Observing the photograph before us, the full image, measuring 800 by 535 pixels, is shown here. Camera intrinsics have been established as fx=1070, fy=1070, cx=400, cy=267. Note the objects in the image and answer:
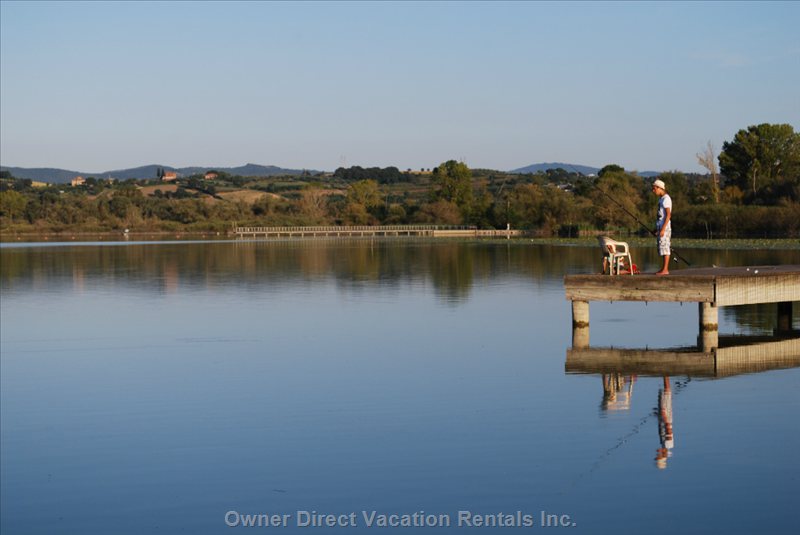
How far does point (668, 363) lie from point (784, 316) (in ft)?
20.0

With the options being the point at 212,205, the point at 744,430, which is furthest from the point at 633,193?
the point at 744,430

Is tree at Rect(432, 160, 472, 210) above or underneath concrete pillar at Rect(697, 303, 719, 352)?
above

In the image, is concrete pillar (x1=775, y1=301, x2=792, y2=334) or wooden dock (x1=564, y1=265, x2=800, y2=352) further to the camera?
concrete pillar (x1=775, y1=301, x2=792, y2=334)

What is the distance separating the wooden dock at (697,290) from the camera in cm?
2025

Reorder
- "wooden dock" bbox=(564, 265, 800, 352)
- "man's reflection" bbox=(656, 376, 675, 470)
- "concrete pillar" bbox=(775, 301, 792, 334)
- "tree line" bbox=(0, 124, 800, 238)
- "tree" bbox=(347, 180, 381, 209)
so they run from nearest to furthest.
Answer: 1. "man's reflection" bbox=(656, 376, 675, 470)
2. "wooden dock" bbox=(564, 265, 800, 352)
3. "concrete pillar" bbox=(775, 301, 792, 334)
4. "tree line" bbox=(0, 124, 800, 238)
5. "tree" bbox=(347, 180, 381, 209)

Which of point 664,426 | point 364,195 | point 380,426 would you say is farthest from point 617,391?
point 364,195

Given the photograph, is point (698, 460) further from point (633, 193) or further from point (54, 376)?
point (633, 193)

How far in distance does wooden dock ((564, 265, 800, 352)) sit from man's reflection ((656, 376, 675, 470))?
135 inches

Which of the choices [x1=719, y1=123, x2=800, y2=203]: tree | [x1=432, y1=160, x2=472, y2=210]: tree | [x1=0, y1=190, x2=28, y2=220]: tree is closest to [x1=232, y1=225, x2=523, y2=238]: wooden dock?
[x1=432, y1=160, x2=472, y2=210]: tree

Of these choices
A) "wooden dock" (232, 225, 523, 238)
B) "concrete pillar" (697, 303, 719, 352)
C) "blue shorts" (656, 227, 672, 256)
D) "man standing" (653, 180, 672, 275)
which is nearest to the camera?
"man standing" (653, 180, 672, 275)

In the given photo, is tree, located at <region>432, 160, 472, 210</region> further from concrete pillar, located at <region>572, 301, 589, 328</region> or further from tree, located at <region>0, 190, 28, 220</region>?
concrete pillar, located at <region>572, 301, 589, 328</region>

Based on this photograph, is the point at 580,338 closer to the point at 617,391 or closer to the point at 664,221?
the point at 664,221

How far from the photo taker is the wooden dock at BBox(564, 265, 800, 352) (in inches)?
797

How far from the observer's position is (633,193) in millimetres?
110500
